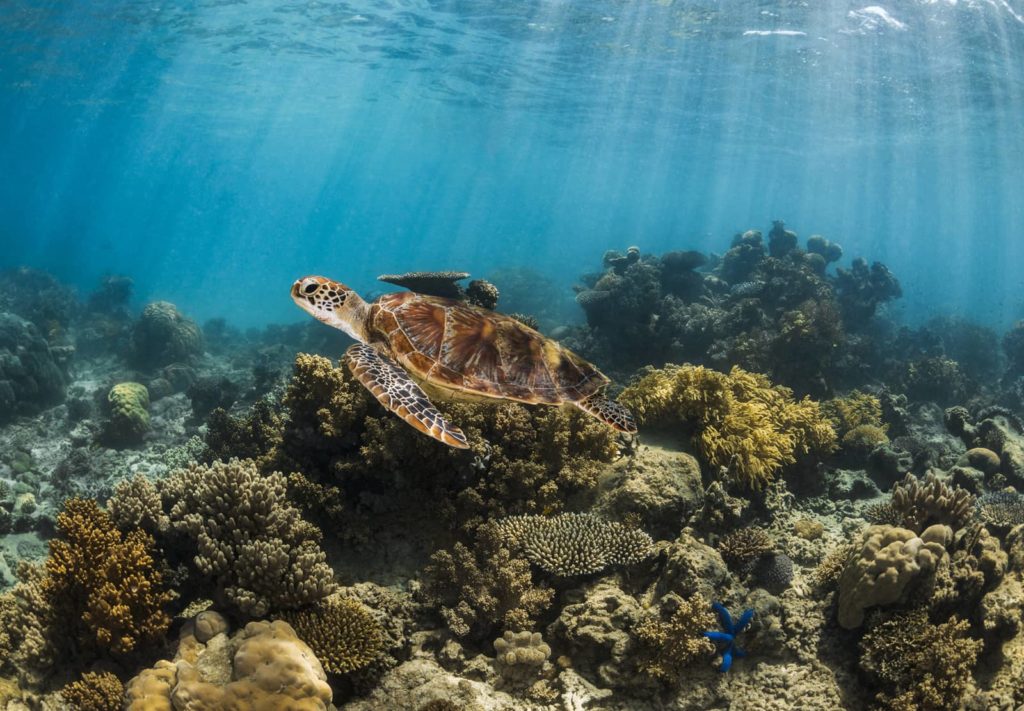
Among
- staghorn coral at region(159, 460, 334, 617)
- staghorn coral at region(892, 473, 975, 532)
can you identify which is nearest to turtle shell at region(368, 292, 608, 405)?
staghorn coral at region(159, 460, 334, 617)

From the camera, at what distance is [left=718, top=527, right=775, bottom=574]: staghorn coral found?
5828 mm

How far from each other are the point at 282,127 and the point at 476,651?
67.3m

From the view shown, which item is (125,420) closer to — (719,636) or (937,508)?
(719,636)

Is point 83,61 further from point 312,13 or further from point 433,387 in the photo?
point 433,387

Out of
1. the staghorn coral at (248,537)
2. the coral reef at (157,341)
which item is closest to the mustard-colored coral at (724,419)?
the staghorn coral at (248,537)

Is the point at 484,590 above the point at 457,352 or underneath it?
underneath

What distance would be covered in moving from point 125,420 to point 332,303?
9.49 meters

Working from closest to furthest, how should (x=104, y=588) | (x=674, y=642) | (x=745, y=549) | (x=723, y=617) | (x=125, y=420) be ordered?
(x=104, y=588), (x=674, y=642), (x=723, y=617), (x=745, y=549), (x=125, y=420)

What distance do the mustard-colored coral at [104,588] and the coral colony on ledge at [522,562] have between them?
23 mm

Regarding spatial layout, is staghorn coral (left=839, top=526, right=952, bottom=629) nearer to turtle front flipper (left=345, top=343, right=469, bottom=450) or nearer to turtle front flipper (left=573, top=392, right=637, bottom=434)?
turtle front flipper (left=573, top=392, right=637, bottom=434)

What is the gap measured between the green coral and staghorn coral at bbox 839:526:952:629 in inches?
549

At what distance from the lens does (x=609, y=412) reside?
19.5 feet

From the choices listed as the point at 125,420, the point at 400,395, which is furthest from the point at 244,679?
the point at 125,420

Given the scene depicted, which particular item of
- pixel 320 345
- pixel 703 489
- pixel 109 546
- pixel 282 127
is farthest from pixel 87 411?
pixel 282 127
